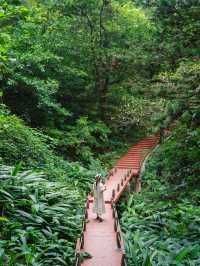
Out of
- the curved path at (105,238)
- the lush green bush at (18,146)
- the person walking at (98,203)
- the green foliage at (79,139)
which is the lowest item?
the curved path at (105,238)

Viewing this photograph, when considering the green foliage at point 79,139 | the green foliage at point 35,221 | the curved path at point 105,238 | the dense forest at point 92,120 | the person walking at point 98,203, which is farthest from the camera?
the green foliage at point 79,139

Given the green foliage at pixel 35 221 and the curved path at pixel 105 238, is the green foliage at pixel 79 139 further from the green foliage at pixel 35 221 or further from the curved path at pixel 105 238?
the green foliage at pixel 35 221

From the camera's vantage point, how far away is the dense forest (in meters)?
8.12

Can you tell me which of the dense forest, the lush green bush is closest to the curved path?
the dense forest

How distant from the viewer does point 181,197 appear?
10.4 meters

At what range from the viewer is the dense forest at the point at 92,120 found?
812cm

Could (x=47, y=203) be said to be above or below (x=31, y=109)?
below

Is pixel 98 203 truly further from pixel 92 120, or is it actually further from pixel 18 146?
pixel 92 120

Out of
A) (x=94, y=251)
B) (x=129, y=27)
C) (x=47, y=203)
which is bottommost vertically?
(x=94, y=251)

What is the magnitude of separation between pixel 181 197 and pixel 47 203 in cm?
350

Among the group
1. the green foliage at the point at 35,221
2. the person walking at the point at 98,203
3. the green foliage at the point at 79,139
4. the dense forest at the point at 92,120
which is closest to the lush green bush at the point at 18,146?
the dense forest at the point at 92,120

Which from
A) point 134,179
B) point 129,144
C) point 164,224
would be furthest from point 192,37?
point 129,144

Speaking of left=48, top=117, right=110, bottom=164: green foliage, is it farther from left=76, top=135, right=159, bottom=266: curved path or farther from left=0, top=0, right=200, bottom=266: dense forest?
left=76, top=135, right=159, bottom=266: curved path

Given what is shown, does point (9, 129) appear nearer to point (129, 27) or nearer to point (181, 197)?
point (181, 197)
